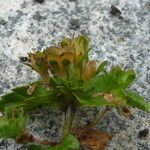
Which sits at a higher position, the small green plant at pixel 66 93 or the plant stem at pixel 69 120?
the small green plant at pixel 66 93

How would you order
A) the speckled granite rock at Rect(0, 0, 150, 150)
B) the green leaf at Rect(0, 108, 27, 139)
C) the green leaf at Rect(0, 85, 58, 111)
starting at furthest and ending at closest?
1. the speckled granite rock at Rect(0, 0, 150, 150)
2. the green leaf at Rect(0, 85, 58, 111)
3. the green leaf at Rect(0, 108, 27, 139)

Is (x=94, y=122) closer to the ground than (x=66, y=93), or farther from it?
closer to the ground

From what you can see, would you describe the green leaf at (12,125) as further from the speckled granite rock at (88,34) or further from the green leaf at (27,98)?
the speckled granite rock at (88,34)

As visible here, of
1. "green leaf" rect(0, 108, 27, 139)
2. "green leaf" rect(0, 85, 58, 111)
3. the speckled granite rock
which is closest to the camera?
"green leaf" rect(0, 108, 27, 139)

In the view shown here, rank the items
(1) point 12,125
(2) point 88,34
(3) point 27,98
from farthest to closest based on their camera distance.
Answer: (2) point 88,34 → (3) point 27,98 → (1) point 12,125

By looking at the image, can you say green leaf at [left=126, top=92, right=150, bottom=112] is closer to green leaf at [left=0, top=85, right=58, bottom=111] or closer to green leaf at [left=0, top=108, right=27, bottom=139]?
green leaf at [left=0, top=85, right=58, bottom=111]

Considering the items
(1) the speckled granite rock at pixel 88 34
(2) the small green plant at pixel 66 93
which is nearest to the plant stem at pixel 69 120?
(2) the small green plant at pixel 66 93

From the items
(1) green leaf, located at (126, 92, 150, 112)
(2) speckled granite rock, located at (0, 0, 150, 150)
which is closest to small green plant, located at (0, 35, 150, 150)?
(1) green leaf, located at (126, 92, 150, 112)

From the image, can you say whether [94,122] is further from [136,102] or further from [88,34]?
[88,34]

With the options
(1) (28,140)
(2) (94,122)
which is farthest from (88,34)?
(1) (28,140)
